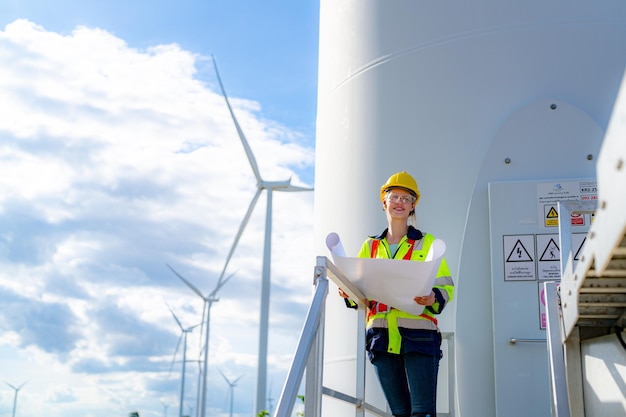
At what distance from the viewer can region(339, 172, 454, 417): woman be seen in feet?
15.1

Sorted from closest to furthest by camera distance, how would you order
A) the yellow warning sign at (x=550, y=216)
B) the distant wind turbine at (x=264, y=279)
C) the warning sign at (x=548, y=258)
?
the warning sign at (x=548, y=258) → the yellow warning sign at (x=550, y=216) → the distant wind turbine at (x=264, y=279)

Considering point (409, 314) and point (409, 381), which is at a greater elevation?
point (409, 314)

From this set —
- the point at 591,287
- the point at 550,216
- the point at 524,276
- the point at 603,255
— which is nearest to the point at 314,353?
the point at 591,287

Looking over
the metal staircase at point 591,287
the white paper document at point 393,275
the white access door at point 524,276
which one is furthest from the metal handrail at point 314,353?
the white access door at point 524,276

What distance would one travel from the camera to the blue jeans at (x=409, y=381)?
4.60m

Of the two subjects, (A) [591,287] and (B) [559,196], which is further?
(B) [559,196]

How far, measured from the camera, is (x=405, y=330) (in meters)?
4.69

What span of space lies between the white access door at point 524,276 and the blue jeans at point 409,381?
1304mm

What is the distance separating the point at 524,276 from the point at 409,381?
1776mm

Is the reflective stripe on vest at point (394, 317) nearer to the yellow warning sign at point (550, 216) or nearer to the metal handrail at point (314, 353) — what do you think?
the metal handrail at point (314, 353)

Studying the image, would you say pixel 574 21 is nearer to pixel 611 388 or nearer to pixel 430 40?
pixel 430 40

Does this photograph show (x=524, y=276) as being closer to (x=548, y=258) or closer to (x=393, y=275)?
(x=548, y=258)

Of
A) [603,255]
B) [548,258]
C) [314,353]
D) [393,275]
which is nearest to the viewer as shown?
[603,255]

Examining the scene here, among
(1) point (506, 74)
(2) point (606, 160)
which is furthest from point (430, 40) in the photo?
(2) point (606, 160)
